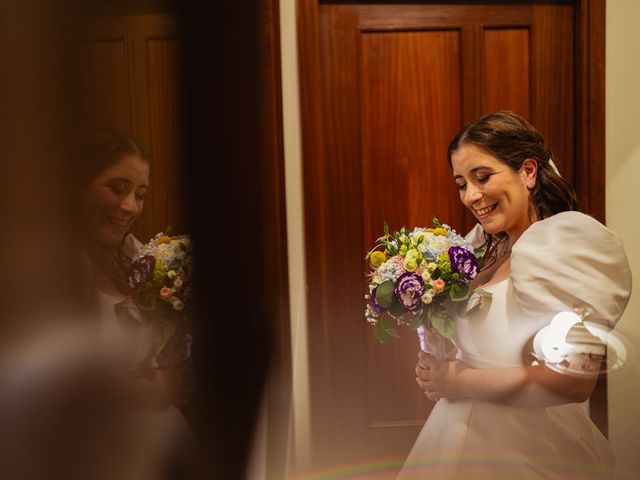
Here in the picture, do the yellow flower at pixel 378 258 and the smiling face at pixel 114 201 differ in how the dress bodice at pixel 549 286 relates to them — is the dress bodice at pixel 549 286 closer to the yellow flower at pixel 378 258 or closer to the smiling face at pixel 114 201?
the yellow flower at pixel 378 258

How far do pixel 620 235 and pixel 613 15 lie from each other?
0.39m

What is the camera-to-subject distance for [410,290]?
3.26 ft

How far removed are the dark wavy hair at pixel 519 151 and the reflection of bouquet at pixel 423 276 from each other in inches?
2.4

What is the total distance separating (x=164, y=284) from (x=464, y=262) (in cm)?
83

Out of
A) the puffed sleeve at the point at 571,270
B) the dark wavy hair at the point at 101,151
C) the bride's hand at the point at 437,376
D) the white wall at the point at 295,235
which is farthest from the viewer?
the white wall at the point at 295,235

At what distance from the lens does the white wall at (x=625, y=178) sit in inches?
38.0

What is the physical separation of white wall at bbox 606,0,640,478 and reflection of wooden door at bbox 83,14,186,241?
3.03 ft

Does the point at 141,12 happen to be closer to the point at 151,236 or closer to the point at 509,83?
the point at 151,236

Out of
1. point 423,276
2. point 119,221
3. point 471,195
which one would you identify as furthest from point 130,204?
point 471,195

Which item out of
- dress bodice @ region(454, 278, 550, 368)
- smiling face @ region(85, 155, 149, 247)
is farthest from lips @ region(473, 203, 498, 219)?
smiling face @ region(85, 155, 149, 247)

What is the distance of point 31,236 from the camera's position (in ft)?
0.34

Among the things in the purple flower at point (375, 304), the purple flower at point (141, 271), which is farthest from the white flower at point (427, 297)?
the purple flower at point (141, 271)

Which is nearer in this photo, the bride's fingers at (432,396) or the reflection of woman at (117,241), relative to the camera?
the reflection of woman at (117,241)

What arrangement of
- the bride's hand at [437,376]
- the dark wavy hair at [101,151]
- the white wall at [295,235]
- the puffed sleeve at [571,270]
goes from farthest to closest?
1. the white wall at [295,235]
2. the bride's hand at [437,376]
3. the puffed sleeve at [571,270]
4. the dark wavy hair at [101,151]
